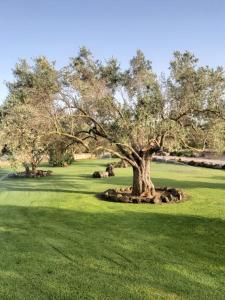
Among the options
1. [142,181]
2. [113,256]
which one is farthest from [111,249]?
[142,181]

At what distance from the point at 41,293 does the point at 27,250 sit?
370cm

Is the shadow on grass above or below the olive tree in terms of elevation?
below

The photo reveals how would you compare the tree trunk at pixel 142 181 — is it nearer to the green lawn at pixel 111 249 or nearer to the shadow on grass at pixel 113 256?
the green lawn at pixel 111 249

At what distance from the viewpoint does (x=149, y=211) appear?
1966cm

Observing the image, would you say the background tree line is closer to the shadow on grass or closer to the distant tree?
the distant tree

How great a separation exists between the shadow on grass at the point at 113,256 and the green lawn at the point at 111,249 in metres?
0.02

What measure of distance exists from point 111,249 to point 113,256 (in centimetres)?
76

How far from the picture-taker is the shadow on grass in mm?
9953

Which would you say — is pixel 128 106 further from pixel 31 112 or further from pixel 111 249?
pixel 111 249

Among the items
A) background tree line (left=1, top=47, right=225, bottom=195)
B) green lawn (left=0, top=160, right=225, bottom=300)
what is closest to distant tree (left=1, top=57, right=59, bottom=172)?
background tree line (left=1, top=47, right=225, bottom=195)

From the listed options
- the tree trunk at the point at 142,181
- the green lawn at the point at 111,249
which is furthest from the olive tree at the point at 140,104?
the green lawn at the point at 111,249

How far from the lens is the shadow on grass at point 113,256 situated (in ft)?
32.7

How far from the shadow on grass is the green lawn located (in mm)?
25

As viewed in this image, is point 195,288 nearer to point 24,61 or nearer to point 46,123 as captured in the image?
point 46,123
